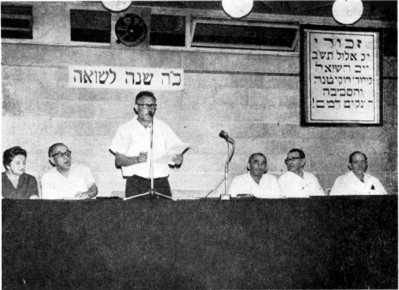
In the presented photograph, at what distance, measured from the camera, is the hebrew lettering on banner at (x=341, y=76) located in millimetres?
5848

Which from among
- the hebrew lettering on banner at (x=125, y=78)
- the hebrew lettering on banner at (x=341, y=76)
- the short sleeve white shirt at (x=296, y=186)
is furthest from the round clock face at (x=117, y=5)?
the short sleeve white shirt at (x=296, y=186)

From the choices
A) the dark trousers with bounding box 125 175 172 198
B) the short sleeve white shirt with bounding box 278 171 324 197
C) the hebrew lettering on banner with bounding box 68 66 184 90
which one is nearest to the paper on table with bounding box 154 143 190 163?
the dark trousers with bounding box 125 175 172 198

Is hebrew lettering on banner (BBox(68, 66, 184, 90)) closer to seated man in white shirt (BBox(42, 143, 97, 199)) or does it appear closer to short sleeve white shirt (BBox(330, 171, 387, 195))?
seated man in white shirt (BBox(42, 143, 97, 199))

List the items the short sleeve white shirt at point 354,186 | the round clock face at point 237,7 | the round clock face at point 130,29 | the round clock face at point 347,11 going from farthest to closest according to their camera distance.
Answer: the round clock face at point 130,29 < the round clock face at point 347,11 < the round clock face at point 237,7 < the short sleeve white shirt at point 354,186

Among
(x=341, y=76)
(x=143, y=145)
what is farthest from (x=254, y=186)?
(x=341, y=76)

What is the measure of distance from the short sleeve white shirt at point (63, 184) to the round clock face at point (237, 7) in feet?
6.71

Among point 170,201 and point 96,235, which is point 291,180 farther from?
point 96,235

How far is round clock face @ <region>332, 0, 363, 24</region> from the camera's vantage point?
5.32m

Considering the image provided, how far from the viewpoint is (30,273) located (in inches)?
112

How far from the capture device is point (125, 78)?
5449 millimetres

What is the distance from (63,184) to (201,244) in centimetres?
180

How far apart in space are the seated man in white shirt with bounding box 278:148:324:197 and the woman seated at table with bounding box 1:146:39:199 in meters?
2.16

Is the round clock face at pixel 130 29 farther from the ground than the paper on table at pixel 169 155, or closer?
farther from the ground

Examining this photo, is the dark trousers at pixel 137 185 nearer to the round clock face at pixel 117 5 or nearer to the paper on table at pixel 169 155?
the paper on table at pixel 169 155
